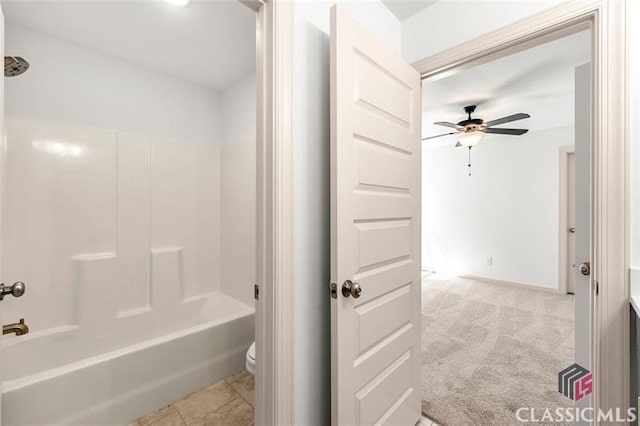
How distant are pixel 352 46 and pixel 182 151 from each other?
2.10 meters

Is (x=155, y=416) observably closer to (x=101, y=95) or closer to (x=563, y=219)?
(x=101, y=95)

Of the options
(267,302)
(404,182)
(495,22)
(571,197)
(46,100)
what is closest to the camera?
(267,302)

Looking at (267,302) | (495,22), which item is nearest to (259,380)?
(267,302)

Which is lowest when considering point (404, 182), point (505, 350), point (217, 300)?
point (505, 350)

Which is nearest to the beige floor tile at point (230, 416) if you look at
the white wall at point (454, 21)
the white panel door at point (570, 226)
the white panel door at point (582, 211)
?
the white panel door at point (582, 211)

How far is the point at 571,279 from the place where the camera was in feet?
13.4

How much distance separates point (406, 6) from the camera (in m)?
1.59

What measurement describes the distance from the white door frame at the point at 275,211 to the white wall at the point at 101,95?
184cm

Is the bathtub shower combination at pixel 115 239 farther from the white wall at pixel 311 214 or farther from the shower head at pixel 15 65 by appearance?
the white wall at pixel 311 214

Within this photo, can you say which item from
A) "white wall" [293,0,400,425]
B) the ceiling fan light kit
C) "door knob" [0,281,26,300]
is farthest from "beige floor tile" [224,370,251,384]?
the ceiling fan light kit

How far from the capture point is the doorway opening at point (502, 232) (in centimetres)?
185

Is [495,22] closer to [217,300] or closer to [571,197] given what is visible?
[217,300]

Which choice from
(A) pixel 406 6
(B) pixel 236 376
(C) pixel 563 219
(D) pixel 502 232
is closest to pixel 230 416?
(B) pixel 236 376

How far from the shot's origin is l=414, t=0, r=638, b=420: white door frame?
41.3 inches
